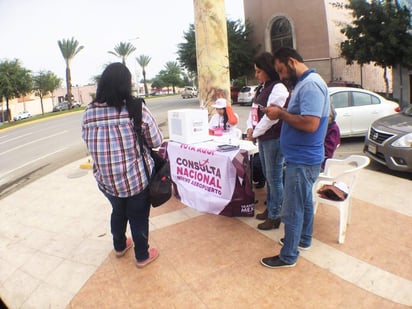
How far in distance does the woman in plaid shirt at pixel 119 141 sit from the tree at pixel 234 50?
22.0 metres

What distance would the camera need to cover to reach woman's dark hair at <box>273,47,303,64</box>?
257 centimetres

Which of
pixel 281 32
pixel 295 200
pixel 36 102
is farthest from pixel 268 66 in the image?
pixel 36 102

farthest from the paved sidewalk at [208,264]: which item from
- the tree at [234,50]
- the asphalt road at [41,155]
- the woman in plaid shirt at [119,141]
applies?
the tree at [234,50]

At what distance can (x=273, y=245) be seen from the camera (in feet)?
10.5

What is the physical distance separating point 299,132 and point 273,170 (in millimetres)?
867

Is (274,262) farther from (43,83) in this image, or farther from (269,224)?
(43,83)

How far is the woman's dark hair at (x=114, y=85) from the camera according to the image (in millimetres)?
2402

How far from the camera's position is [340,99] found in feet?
25.4

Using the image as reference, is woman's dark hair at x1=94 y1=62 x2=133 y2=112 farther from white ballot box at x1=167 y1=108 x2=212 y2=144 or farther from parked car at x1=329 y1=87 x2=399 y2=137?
parked car at x1=329 y1=87 x2=399 y2=137

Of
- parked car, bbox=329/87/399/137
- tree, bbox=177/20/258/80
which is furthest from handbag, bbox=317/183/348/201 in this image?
tree, bbox=177/20/258/80

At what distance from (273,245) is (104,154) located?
1.87 metres

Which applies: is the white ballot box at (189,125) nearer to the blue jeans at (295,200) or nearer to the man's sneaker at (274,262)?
the blue jeans at (295,200)

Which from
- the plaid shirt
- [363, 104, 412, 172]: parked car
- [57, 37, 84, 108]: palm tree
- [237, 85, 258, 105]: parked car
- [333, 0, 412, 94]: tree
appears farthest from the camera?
[57, 37, 84, 108]: palm tree

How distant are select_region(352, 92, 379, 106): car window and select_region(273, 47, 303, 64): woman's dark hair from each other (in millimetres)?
5940
